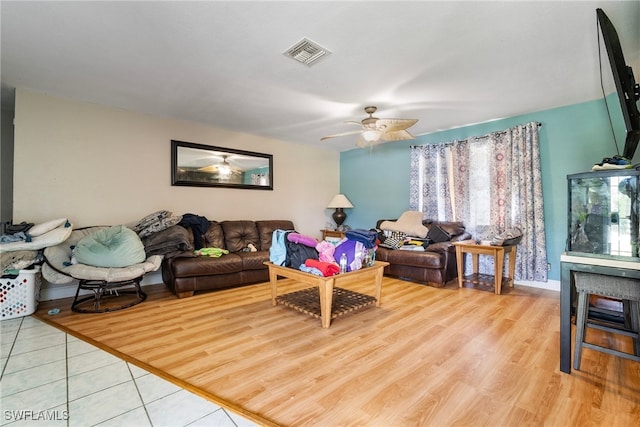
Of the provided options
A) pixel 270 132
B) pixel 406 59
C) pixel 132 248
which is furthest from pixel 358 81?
pixel 132 248

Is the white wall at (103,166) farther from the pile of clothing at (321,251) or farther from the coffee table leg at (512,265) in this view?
the coffee table leg at (512,265)

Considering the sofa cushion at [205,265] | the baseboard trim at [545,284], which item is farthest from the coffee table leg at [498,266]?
the sofa cushion at [205,265]

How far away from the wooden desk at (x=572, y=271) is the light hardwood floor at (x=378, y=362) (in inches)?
6.0

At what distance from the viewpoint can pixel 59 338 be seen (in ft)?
6.95

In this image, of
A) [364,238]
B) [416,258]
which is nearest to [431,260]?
[416,258]

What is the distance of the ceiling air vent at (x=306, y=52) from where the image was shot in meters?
2.10

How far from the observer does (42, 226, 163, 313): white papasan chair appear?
8.72 feet

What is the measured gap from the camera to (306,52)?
7.24 ft

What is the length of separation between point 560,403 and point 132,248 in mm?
3635

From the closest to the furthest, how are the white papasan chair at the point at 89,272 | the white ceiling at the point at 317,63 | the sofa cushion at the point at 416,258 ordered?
1. the white ceiling at the point at 317,63
2. the white papasan chair at the point at 89,272
3. the sofa cushion at the point at 416,258

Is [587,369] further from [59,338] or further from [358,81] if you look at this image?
[59,338]

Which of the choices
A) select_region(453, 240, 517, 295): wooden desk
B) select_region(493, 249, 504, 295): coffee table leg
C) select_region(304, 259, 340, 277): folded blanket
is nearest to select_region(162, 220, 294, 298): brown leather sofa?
select_region(304, 259, 340, 277): folded blanket

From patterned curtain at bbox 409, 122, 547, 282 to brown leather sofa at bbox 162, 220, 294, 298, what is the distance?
2730mm

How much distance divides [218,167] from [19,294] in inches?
103
